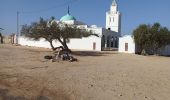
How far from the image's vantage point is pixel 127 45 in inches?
2152

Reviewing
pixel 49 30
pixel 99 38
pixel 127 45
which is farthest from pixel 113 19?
pixel 49 30

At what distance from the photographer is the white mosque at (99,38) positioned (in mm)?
59938

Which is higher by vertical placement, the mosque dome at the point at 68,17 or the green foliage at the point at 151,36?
the mosque dome at the point at 68,17

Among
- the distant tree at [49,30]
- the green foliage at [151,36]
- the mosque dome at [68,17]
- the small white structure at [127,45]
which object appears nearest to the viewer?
the distant tree at [49,30]

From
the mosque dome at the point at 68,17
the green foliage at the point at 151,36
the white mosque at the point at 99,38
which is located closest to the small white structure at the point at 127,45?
the green foliage at the point at 151,36

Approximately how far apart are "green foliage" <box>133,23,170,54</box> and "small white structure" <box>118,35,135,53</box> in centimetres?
219

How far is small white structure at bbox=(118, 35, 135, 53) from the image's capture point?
53.8m

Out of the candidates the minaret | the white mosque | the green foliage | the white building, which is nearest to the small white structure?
the white building

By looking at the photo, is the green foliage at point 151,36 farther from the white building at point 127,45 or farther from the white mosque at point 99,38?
the white mosque at point 99,38

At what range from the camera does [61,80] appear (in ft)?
51.1

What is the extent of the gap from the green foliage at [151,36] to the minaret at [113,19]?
93.7ft

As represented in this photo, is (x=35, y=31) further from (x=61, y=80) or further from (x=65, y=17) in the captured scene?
(x=65, y=17)

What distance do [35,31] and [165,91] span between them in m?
28.3

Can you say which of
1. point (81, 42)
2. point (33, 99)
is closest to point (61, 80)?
point (33, 99)
